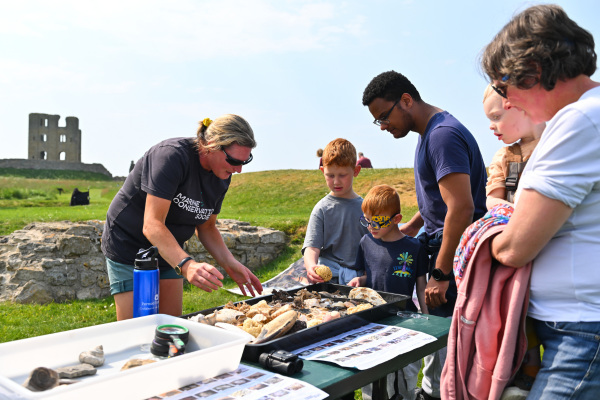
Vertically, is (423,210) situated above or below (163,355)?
above

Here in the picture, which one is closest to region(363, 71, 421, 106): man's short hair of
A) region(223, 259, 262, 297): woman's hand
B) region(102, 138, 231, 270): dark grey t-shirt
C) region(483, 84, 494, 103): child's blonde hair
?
region(483, 84, 494, 103): child's blonde hair

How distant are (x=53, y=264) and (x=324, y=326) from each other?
5893 mm

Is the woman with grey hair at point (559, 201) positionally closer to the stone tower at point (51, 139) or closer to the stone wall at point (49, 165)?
the stone wall at point (49, 165)

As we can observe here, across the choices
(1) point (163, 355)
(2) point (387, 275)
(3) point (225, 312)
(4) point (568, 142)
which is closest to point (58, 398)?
→ (1) point (163, 355)

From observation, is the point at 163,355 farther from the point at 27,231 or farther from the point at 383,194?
the point at 27,231

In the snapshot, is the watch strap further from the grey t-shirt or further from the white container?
the white container

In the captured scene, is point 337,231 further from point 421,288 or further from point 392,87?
point 392,87

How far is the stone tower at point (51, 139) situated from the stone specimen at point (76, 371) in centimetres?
5888

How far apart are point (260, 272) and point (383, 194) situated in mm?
5386

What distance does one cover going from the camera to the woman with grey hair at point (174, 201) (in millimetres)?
2309

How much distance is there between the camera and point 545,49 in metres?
1.28

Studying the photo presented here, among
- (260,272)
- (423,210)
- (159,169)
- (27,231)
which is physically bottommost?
(260,272)

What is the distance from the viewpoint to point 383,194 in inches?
114

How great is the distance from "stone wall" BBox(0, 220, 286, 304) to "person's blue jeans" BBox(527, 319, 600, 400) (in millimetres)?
6550
